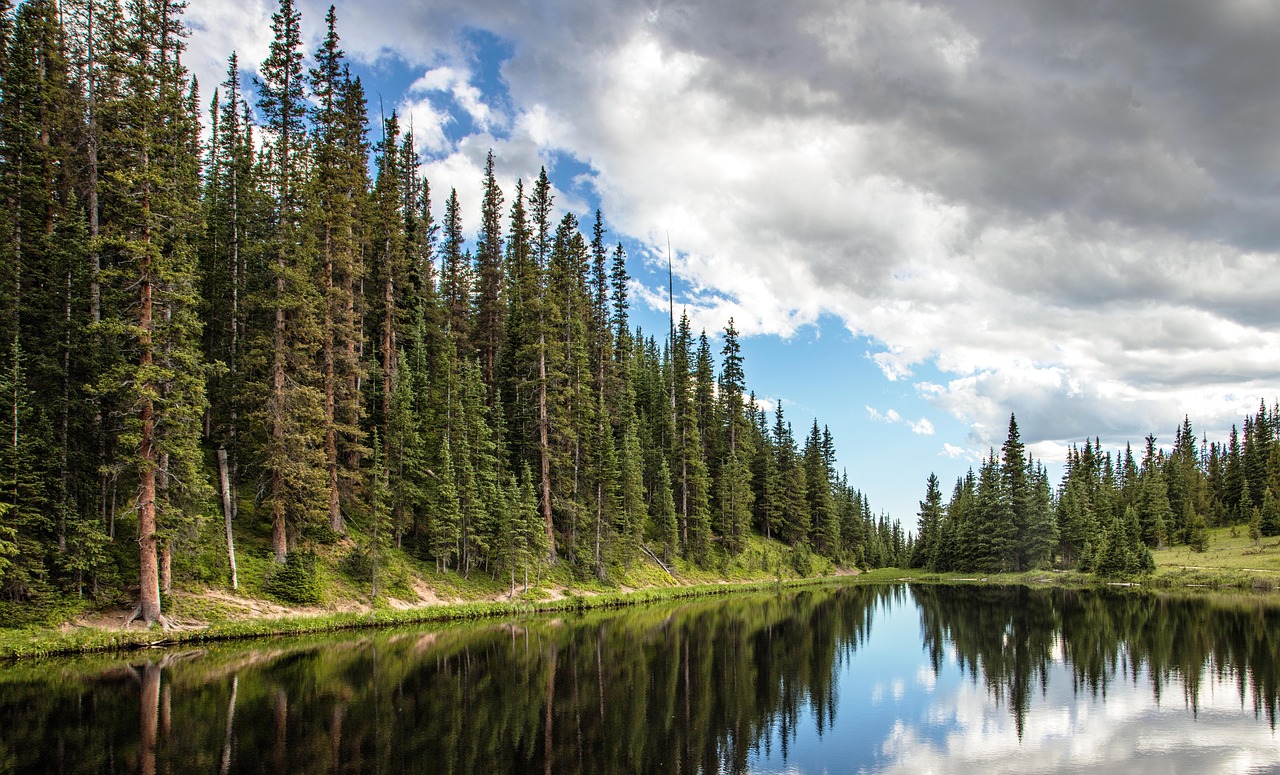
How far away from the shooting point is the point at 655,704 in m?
20.1

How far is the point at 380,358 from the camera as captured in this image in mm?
50438

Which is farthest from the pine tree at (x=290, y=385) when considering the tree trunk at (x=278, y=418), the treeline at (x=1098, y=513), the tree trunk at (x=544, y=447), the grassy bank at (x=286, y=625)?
the treeline at (x=1098, y=513)

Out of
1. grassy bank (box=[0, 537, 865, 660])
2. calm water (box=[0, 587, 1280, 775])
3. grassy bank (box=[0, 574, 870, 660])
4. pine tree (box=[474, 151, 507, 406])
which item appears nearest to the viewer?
calm water (box=[0, 587, 1280, 775])

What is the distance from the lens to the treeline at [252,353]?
27.5 metres

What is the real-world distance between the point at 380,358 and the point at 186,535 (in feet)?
76.6

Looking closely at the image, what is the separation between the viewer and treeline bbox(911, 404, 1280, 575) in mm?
83562

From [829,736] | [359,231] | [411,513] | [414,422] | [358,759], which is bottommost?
[829,736]

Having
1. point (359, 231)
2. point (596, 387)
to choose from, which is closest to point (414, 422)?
point (359, 231)

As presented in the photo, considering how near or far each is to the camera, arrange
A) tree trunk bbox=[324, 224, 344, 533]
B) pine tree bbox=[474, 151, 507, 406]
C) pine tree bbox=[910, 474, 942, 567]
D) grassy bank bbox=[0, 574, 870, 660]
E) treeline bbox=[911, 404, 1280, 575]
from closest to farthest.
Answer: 1. grassy bank bbox=[0, 574, 870, 660]
2. tree trunk bbox=[324, 224, 344, 533]
3. pine tree bbox=[474, 151, 507, 406]
4. treeline bbox=[911, 404, 1280, 575]
5. pine tree bbox=[910, 474, 942, 567]

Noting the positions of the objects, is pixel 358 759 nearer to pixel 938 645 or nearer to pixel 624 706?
pixel 624 706

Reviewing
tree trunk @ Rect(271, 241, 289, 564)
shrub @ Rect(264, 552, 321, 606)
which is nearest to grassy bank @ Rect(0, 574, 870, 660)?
shrub @ Rect(264, 552, 321, 606)

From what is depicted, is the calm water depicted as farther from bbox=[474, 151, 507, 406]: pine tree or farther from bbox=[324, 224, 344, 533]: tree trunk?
bbox=[474, 151, 507, 406]: pine tree

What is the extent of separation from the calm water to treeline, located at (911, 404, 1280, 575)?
53.6 meters

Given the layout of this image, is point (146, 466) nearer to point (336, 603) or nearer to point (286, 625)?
point (286, 625)
